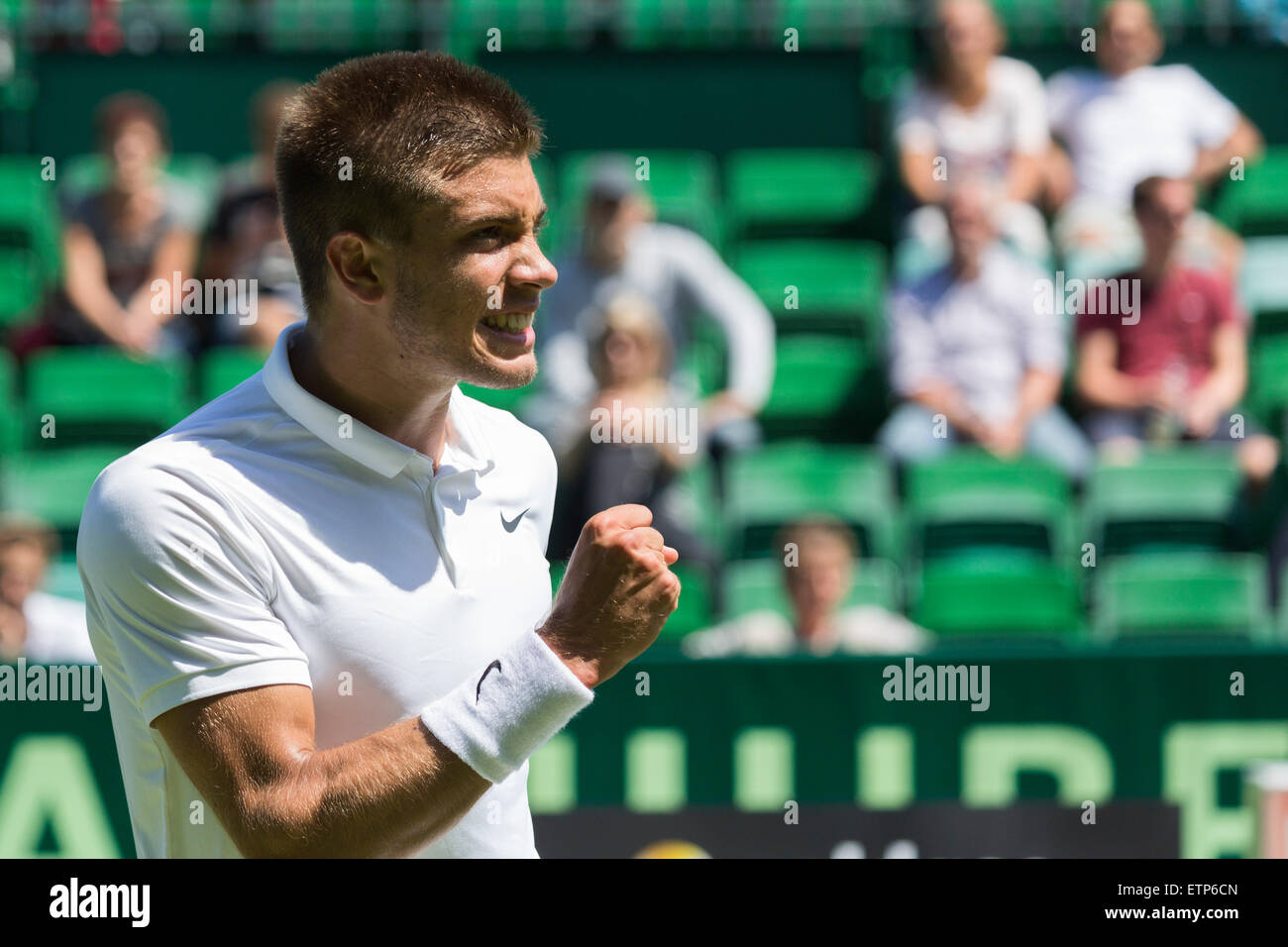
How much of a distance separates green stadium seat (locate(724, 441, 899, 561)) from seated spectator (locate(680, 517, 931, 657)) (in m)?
0.46

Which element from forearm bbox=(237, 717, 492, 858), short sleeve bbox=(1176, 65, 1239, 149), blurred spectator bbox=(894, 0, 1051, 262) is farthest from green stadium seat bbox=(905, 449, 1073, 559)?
forearm bbox=(237, 717, 492, 858)

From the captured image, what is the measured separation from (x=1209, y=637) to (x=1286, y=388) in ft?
5.35

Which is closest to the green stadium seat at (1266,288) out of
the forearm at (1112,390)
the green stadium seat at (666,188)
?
the forearm at (1112,390)

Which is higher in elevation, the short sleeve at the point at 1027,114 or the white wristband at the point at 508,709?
the short sleeve at the point at 1027,114

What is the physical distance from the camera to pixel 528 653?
1839 mm

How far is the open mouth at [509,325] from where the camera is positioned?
1973 millimetres

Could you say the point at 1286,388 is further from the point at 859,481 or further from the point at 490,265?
the point at 490,265

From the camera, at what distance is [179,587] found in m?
1.84

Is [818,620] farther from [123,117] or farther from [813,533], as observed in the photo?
[123,117]

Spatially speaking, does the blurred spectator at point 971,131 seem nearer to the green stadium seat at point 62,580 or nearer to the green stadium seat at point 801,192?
the green stadium seat at point 801,192

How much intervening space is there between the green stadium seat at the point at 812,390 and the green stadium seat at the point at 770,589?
3.64 feet

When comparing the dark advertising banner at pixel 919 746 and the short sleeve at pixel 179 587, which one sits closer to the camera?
the short sleeve at pixel 179 587

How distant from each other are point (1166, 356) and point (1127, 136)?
3.73ft

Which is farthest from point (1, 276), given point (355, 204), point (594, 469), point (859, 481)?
point (355, 204)
